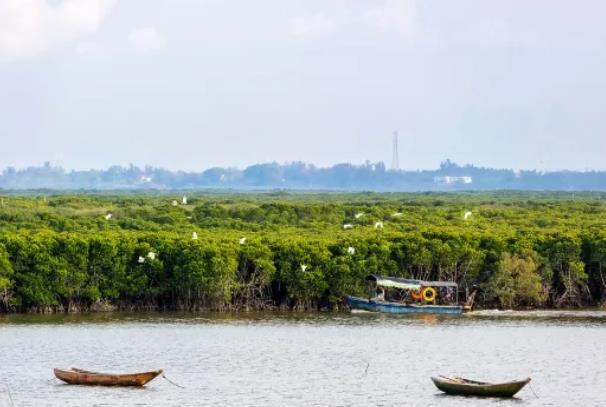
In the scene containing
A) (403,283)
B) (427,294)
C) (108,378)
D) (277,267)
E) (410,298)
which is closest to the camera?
(108,378)

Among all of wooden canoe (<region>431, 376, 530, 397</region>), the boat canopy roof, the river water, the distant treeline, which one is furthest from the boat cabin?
wooden canoe (<region>431, 376, 530, 397</region>)

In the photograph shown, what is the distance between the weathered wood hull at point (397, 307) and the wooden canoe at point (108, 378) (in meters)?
28.3

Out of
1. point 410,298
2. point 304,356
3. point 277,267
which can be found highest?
point 277,267

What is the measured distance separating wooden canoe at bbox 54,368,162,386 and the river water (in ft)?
1.03

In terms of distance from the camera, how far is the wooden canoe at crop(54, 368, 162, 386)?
5378cm

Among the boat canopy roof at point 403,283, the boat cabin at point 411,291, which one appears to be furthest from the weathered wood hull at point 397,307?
the boat canopy roof at point 403,283

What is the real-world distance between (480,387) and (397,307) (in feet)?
102

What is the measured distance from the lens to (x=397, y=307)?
82625 millimetres

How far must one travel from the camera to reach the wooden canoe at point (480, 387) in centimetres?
5106

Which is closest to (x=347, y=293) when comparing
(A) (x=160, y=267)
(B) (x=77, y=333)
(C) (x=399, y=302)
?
(C) (x=399, y=302)

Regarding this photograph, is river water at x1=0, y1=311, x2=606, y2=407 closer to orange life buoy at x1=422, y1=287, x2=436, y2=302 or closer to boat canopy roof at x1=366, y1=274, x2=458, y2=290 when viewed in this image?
boat canopy roof at x1=366, y1=274, x2=458, y2=290

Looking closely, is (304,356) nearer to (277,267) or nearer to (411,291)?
(277,267)

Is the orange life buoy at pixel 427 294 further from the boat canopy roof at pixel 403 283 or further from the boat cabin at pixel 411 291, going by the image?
the boat canopy roof at pixel 403 283

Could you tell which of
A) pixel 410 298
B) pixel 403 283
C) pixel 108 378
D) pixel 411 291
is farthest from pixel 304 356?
pixel 410 298
